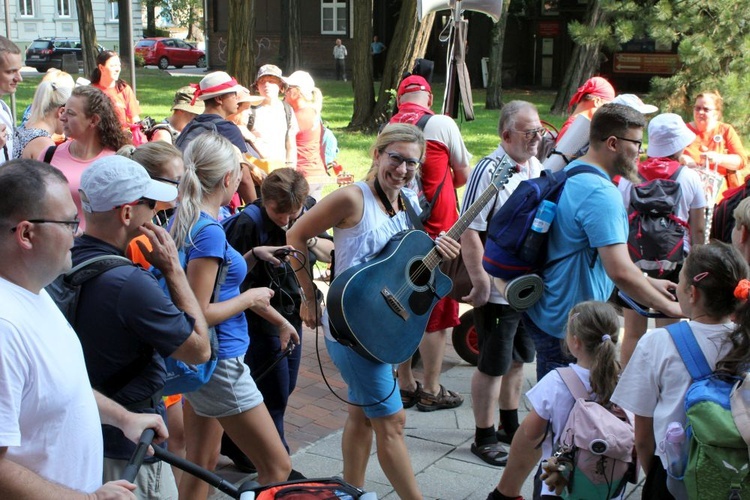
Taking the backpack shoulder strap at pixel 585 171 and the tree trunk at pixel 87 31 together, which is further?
the tree trunk at pixel 87 31

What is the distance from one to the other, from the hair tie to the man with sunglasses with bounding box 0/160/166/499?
6.44 ft

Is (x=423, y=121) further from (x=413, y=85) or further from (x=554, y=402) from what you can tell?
(x=554, y=402)

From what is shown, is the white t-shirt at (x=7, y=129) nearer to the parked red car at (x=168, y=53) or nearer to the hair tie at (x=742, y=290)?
the hair tie at (x=742, y=290)

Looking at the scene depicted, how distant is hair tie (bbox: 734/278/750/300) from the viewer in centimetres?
286

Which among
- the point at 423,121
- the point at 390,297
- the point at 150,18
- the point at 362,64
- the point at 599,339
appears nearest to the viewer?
the point at 599,339

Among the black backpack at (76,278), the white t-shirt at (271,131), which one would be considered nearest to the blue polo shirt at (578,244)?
the black backpack at (76,278)

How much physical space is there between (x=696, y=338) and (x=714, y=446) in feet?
1.27

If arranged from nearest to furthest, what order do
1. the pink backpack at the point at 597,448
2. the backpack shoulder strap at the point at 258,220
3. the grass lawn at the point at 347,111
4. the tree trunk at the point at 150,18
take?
the pink backpack at the point at 597,448 < the backpack shoulder strap at the point at 258,220 < the grass lawn at the point at 347,111 < the tree trunk at the point at 150,18

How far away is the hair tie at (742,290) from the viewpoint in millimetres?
2857

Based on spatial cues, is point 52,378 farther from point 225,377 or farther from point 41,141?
point 41,141

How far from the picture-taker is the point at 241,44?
13.8 meters

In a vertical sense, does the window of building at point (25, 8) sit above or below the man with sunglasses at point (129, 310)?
above

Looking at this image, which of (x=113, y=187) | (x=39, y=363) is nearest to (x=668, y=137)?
(x=113, y=187)

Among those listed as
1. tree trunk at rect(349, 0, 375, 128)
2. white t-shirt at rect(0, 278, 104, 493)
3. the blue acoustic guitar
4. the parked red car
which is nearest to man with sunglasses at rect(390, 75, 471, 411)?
the blue acoustic guitar
